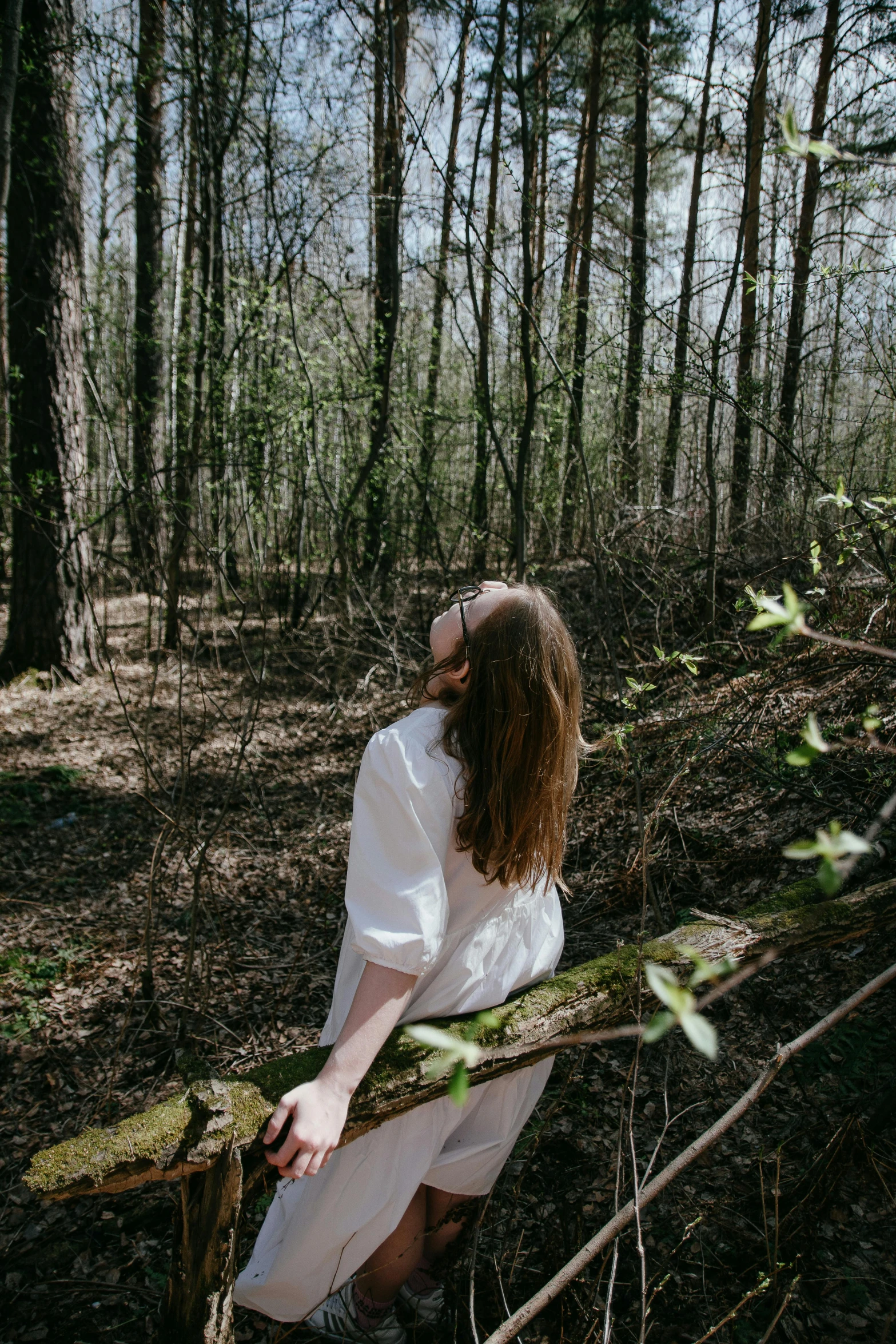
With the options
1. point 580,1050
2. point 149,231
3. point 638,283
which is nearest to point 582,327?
point 638,283

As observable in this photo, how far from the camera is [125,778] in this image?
529 cm

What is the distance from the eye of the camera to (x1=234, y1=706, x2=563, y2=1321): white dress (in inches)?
51.4

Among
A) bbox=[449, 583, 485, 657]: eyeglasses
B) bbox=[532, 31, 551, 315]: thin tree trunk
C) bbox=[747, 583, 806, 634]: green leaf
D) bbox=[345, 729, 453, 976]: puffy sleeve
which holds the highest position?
bbox=[532, 31, 551, 315]: thin tree trunk

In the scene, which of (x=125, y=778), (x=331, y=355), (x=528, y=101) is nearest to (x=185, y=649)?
(x=125, y=778)

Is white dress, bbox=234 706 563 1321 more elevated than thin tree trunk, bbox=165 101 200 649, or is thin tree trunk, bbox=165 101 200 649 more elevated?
thin tree trunk, bbox=165 101 200 649

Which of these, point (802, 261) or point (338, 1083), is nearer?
point (338, 1083)

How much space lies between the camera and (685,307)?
5.56 metres

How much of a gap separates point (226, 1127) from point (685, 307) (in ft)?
19.1

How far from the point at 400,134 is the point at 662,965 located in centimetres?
605

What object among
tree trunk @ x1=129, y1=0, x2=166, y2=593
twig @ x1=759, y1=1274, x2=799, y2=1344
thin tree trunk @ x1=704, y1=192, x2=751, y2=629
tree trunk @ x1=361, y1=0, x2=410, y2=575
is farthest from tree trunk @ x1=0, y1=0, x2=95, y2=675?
twig @ x1=759, y1=1274, x2=799, y2=1344

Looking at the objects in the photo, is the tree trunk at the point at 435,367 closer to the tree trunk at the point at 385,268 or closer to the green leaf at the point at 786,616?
the tree trunk at the point at 385,268

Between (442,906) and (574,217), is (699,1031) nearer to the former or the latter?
(442,906)

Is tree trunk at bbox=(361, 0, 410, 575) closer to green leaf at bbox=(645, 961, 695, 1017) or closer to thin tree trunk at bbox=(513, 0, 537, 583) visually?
thin tree trunk at bbox=(513, 0, 537, 583)

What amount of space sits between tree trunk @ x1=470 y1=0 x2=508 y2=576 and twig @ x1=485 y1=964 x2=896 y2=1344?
3.58 metres
